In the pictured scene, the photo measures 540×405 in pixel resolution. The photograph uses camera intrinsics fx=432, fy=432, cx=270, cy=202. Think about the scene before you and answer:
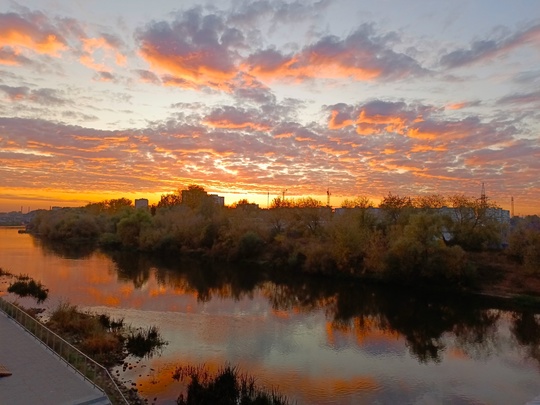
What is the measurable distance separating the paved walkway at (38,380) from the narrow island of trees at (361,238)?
2997cm

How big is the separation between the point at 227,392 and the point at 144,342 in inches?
244

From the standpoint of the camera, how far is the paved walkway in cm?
1033

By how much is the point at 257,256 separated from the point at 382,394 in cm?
3892

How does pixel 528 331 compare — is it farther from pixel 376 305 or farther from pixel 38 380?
pixel 38 380

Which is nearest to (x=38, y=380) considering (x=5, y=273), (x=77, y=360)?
(x=77, y=360)

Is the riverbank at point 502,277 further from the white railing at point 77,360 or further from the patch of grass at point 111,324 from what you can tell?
the white railing at point 77,360

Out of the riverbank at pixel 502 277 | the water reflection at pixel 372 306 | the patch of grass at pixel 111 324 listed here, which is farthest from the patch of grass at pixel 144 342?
the riverbank at pixel 502 277

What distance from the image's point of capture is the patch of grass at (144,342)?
17.7m

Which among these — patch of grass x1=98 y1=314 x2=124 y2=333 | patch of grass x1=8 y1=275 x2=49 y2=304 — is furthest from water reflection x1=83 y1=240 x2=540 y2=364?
patch of grass x1=98 y1=314 x2=124 y2=333

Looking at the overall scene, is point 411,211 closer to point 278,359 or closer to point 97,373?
point 278,359

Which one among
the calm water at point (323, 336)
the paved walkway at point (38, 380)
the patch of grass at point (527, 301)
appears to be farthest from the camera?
the patch of grass at point (527, 301)

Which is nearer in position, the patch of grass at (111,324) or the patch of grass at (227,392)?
the patch of grass at (227,392)

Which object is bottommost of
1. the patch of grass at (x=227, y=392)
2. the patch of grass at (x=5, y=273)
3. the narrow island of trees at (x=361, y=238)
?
the patch of grass at (x=227, y=392)

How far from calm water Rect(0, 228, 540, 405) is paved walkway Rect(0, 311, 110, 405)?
9.31 ft
